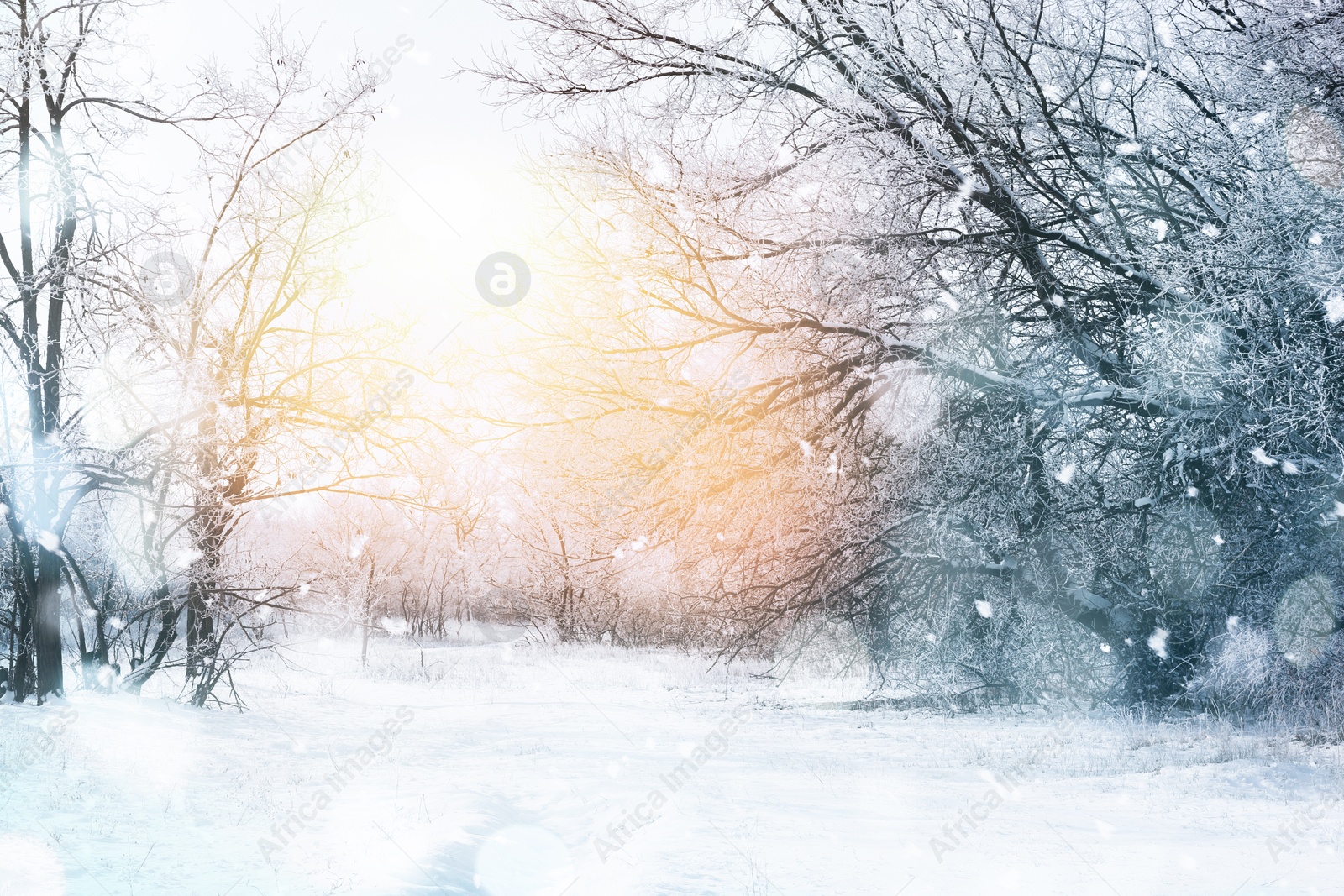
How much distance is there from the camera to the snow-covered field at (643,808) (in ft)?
17.1

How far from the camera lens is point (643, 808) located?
24.1ft

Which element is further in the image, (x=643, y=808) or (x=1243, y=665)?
(x=1243, y=665)

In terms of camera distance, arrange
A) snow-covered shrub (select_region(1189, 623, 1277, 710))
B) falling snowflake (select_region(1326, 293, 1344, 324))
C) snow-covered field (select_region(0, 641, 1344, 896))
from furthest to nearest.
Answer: snow-covered shrub (select_region(1189, 623, 1277, 710)) < falling snowflake (select_region(1326, 293, 1344, 324)) < snow-covered field (select_region(0, 641, 1344, 896))

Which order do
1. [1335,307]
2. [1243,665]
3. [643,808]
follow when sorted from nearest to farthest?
[1335,307], [643,808], [1243,665]

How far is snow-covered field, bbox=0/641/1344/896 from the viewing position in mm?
5211

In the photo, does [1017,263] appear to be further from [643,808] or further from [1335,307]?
[643,808]

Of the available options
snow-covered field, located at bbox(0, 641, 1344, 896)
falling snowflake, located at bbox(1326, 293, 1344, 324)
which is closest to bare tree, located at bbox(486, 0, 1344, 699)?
falling snowflake, located at bbox(1326, 293, 1344, 324)

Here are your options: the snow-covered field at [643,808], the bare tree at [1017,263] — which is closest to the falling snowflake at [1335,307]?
the bare tree at [1017,263]

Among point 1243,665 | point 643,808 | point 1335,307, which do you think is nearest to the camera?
point 1335,307

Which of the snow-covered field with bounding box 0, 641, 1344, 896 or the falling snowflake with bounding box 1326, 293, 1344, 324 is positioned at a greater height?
the falling snowflake with bounding box 1326, 293, 1344, 324

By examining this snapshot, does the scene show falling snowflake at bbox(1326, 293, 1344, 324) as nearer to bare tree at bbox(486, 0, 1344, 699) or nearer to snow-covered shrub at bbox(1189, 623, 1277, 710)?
bare tree at bbox(486, 0, 1344, 699)

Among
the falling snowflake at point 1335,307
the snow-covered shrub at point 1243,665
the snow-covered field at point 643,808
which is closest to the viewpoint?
the snow-covered field at point 643,808

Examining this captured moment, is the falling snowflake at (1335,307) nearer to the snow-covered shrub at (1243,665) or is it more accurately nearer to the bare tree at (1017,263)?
the bare tree at (1017,263)

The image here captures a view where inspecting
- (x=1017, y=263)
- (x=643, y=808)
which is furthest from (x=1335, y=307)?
(x=643, y=808)
